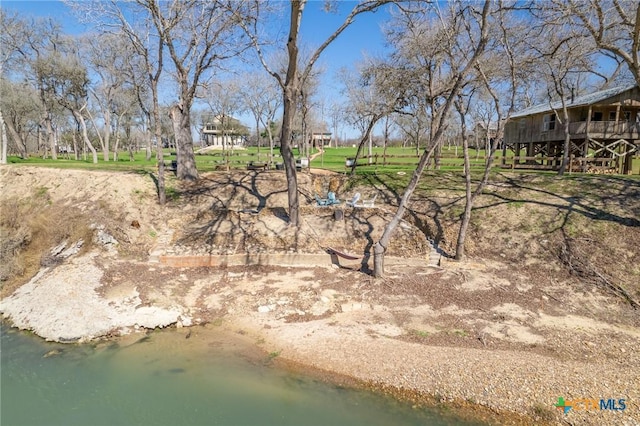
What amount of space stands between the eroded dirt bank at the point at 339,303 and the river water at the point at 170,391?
569 mm

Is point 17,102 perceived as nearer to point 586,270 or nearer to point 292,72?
point 292,72

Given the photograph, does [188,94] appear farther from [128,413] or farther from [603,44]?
[603,44]

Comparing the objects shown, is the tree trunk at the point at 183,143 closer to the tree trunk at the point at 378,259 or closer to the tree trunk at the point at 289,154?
the tree trunk at the point at 289,154

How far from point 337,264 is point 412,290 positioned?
2.74m

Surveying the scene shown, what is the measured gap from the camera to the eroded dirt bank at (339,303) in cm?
720

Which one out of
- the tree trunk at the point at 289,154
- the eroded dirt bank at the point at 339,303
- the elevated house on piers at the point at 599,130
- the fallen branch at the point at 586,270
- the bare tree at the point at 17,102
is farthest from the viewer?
the bare tree at the point at 17,102

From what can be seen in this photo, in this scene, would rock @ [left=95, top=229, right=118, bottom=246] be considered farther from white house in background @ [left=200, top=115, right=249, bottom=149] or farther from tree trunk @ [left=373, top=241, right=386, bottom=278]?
white house in background @ [left=200, top=115, right=249, bottom=149]

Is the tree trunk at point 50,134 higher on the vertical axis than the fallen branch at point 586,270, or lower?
higher

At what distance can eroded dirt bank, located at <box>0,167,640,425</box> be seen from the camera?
7199 millimetres

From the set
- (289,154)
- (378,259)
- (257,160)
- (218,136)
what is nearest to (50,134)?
(257,160)

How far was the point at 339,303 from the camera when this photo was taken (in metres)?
10.3

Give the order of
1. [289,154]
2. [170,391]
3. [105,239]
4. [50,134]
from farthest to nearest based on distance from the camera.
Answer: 1. [50,134]
2. [289,154]
3. [105,239]
4. [170,391]

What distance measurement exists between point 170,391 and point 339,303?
4.73 meters

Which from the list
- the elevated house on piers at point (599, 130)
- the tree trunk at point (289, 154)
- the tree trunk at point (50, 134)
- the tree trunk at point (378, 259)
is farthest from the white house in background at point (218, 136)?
the tree trunk at point (378, 259)
